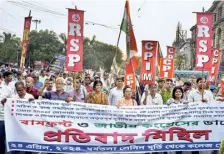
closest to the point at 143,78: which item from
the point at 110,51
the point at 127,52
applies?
the point at 127,52

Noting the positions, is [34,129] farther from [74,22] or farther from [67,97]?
[74,22]

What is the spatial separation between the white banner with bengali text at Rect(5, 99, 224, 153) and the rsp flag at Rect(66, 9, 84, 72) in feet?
5.87

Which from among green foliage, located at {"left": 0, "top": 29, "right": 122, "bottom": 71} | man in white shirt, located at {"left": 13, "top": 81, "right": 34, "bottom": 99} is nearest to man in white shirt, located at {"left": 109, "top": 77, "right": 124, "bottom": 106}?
man in white shirt, located at {"left": 13, "top": 81, "right": 34, "bottom": 99}

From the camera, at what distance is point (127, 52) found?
9117 mm

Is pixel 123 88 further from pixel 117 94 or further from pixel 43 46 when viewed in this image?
pixel 43 46

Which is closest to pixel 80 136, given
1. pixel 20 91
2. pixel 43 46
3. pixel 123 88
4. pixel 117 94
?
pixel 20 91

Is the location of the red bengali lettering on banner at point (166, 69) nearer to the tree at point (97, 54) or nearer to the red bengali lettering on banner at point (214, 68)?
the red bengali lettering on banner at point (214, 68)

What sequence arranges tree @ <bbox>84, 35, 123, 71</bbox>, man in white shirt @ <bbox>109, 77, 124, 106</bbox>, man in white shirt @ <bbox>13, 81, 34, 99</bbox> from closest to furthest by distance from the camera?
man in white shirt @ <bbox>13, 81, 34, 99</bbox>, man in white shirt @ <bbox>109, 77, 124, 106</bbox>, tree @ <bbox>84, 35, 123, 71</bbox>

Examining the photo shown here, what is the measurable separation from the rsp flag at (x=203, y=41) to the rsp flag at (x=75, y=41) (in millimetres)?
2547

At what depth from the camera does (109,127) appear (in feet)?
22.1

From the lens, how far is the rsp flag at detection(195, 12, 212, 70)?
8.67m

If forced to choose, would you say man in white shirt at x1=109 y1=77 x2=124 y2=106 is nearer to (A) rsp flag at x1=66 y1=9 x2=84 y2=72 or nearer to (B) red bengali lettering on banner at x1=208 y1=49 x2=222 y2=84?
(A) rsp flag at x1=66 y1=9 x2=84 y2=72

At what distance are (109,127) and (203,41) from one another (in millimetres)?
3265

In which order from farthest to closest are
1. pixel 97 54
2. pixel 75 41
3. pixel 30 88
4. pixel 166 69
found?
1. pixel 97 54
2. pixel 166 69
3. pixel 75 41
4. pixel 30 88
